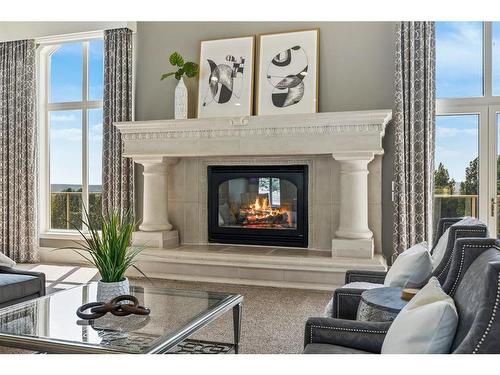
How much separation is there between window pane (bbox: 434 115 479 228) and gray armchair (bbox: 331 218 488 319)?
1.98 metres

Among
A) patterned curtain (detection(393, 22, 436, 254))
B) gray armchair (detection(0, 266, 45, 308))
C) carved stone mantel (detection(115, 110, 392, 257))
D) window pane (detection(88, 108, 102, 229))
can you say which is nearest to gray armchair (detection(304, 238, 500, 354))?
gray armchair (detection(0, 266, 45, 308))

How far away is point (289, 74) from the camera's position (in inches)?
205

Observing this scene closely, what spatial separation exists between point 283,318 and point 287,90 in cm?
260

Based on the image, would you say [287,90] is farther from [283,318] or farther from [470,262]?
[470,262]

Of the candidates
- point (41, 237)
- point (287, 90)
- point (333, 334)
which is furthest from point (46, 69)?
point (333, 334)

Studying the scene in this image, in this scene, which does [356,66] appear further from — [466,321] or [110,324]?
[466,321]

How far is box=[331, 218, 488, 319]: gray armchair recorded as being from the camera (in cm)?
238

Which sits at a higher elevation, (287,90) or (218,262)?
(287,90)

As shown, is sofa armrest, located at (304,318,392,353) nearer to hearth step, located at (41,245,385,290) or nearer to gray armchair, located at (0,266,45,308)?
gray armchair, located at (0,266,45,308)

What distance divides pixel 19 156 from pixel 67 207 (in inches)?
36.2

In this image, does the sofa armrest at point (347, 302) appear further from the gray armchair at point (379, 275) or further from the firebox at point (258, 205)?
the firebox at point (258, 205)

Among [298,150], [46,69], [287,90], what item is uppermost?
[46,69]

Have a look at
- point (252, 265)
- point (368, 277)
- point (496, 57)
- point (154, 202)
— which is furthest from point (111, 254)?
point (496, 57)

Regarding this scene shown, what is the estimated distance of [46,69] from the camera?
6.59 metres
